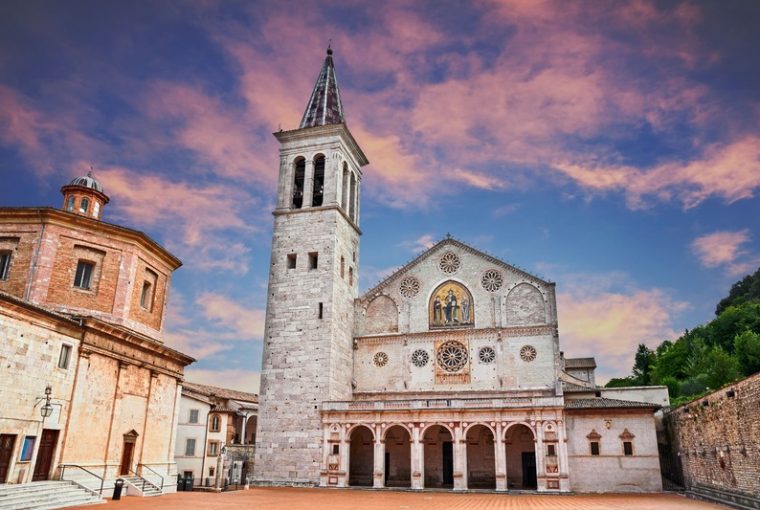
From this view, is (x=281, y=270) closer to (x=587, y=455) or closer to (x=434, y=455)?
(x=434, y=455)

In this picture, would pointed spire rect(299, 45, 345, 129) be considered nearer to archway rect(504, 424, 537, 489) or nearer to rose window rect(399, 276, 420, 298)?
rose window rect(399, 276, 420, 298)

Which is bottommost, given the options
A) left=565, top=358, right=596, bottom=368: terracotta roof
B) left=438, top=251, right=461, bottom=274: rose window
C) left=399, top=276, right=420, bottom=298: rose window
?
left=565, top=358, right=596, bottom=368: terracotta roof

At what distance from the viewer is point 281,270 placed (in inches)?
1510

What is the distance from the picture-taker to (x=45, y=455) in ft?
66.8

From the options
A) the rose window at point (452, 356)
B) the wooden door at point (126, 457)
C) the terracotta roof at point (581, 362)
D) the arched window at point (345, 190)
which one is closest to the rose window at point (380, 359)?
the rose window at point (452, 356)

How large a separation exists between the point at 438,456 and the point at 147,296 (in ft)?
64.8

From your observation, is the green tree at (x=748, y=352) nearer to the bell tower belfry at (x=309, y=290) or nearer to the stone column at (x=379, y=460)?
the stone column at (x=379, y=460)

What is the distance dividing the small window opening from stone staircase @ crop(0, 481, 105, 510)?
30.8ft

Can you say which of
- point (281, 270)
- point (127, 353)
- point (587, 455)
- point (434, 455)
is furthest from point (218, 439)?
point (587, 455)

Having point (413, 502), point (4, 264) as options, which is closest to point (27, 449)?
point (4, 264)

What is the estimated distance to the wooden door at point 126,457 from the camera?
80.2ft

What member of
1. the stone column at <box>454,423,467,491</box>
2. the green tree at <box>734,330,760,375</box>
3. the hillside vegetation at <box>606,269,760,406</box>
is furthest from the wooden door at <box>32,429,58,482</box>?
the green tree at <box>734,330,760,375</box>

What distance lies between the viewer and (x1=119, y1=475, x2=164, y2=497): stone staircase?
934 inches

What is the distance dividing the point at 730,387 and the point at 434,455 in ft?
63.1
